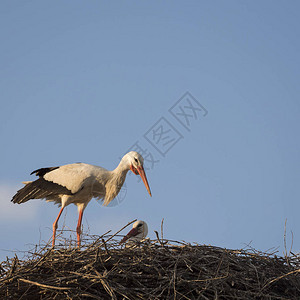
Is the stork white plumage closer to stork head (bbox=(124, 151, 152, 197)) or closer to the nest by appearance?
stork head (bbox=(124, 151, 152, 197))

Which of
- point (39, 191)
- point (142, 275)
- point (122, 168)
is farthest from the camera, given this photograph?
point (39, 191)

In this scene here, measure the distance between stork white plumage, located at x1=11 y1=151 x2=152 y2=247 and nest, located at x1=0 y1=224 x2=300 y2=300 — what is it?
262cm

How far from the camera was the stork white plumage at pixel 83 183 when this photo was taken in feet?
20.7

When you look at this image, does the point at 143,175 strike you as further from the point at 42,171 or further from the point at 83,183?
the point at 42,171

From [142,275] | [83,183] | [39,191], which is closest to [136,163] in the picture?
[83,183]

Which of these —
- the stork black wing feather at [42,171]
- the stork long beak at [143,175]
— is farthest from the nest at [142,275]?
the stork black wing feather at [42,171]

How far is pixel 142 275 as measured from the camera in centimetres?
333

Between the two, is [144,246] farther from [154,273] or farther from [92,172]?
[92,172]

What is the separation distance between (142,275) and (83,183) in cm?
307

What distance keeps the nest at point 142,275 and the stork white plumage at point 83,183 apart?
2621 mm

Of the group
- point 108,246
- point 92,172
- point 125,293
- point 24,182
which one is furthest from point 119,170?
Result: point 125,293

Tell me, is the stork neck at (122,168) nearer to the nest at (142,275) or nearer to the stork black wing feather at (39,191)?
the stork black wing feather at (39,191)

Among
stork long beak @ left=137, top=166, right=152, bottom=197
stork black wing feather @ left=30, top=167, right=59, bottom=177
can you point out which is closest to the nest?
stork long beak @ left=137, top=166, right=152, bottom=197

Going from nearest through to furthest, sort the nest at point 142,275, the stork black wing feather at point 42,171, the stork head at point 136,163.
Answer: the nest at point 142,275 → the stork head at point 136,163 → the stork black wing feather at point 42,171
